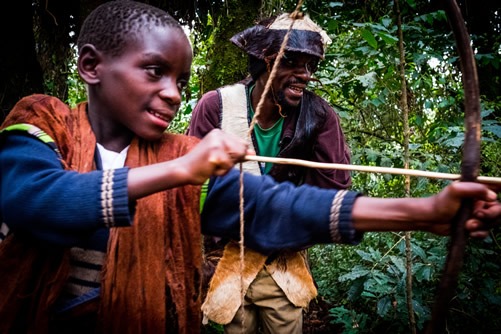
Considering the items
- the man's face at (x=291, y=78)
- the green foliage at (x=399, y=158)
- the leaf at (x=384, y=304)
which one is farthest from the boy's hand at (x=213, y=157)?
the leaf at (x=384, y=304)

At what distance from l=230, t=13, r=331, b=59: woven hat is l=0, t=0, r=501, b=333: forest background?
1.70 ft

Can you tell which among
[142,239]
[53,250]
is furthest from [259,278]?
[53,250]

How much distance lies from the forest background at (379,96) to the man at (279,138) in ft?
1.77

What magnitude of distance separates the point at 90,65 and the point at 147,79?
0.23 metres

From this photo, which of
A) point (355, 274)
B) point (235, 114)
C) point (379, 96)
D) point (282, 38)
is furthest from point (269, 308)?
point (379, 96)

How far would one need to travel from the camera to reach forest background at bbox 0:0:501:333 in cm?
258

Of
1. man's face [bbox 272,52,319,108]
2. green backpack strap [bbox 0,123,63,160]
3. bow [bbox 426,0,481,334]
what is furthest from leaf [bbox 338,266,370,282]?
green backpack strap [bbox 0,123,63,160]

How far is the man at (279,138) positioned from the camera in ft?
7.00

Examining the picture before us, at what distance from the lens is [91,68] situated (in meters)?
1.25

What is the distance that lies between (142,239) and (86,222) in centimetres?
26

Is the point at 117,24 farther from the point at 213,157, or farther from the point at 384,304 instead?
the point at 384,304

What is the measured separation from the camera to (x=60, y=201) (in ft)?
3.10

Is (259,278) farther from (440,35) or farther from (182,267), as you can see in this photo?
(440,35)

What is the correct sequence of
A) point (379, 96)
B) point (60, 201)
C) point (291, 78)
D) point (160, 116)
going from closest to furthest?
point (60, 201)
point (160, 116)
point (291, 78)
point (379, 96)
